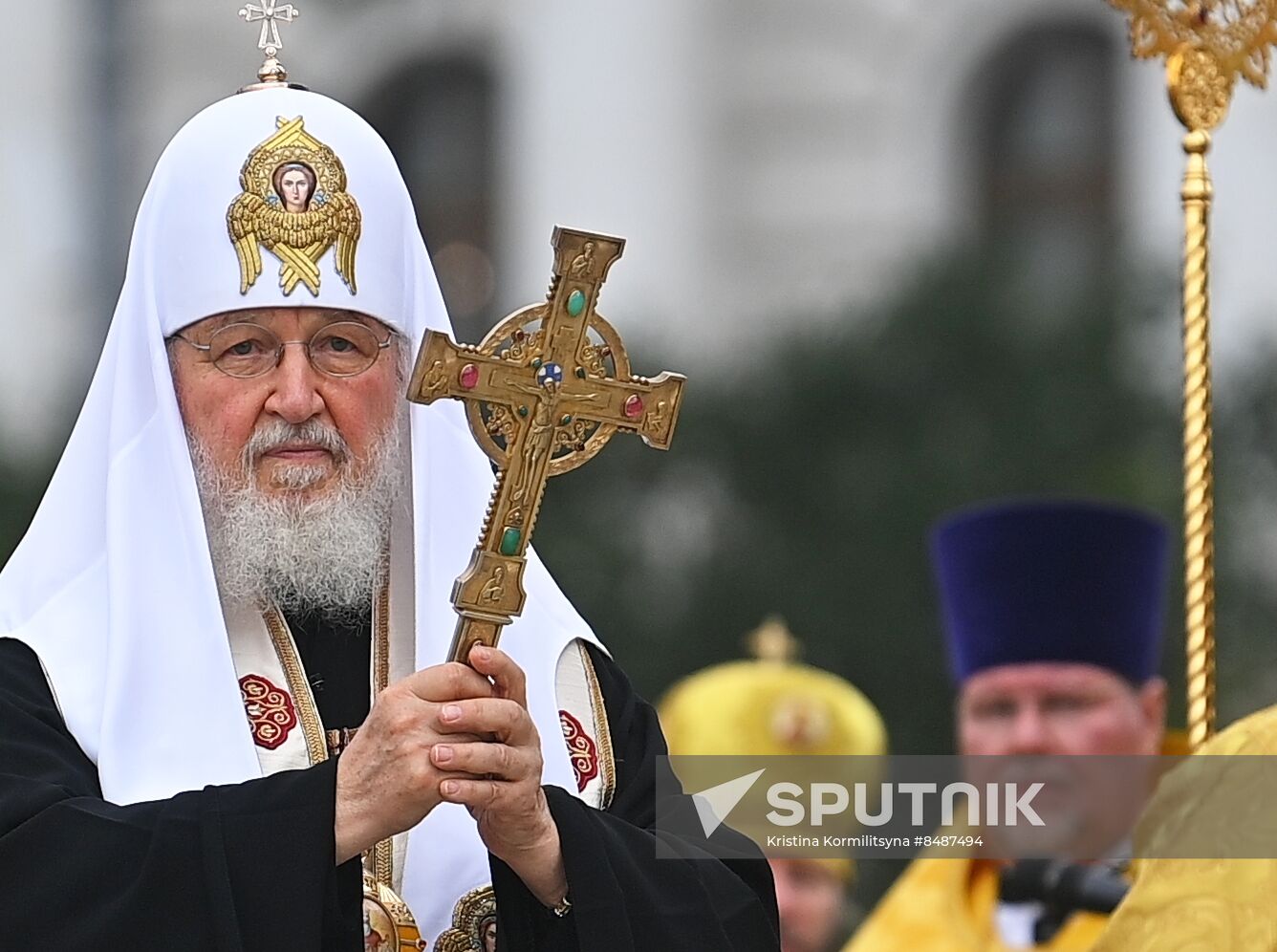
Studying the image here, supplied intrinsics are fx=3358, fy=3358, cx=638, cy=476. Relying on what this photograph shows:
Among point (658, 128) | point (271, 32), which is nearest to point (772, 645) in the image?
point (271, 32)

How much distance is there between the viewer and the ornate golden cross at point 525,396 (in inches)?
178

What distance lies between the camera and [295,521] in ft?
17.0

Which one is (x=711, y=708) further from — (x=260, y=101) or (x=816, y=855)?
(x=260, y=101)

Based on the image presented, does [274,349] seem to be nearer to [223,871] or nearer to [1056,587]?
[223,871]

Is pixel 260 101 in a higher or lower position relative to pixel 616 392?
higher

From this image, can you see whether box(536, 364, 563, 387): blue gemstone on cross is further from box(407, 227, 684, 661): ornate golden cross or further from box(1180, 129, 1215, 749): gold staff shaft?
box(1180, 129, 1215, 749): gold staff shaft

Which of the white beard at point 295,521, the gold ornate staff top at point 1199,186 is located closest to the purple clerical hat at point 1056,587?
the gold ornate staff top at point 1199,186

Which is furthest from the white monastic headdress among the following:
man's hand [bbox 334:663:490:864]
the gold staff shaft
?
the gold staff shaft

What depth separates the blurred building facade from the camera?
21.0m

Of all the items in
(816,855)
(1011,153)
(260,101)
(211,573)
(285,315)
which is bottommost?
(816,855)

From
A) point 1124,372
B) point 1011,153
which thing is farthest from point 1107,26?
point 1124,372

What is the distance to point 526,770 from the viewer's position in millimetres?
4578

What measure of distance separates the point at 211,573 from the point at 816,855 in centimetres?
396

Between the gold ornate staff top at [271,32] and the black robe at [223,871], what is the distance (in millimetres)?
1077
